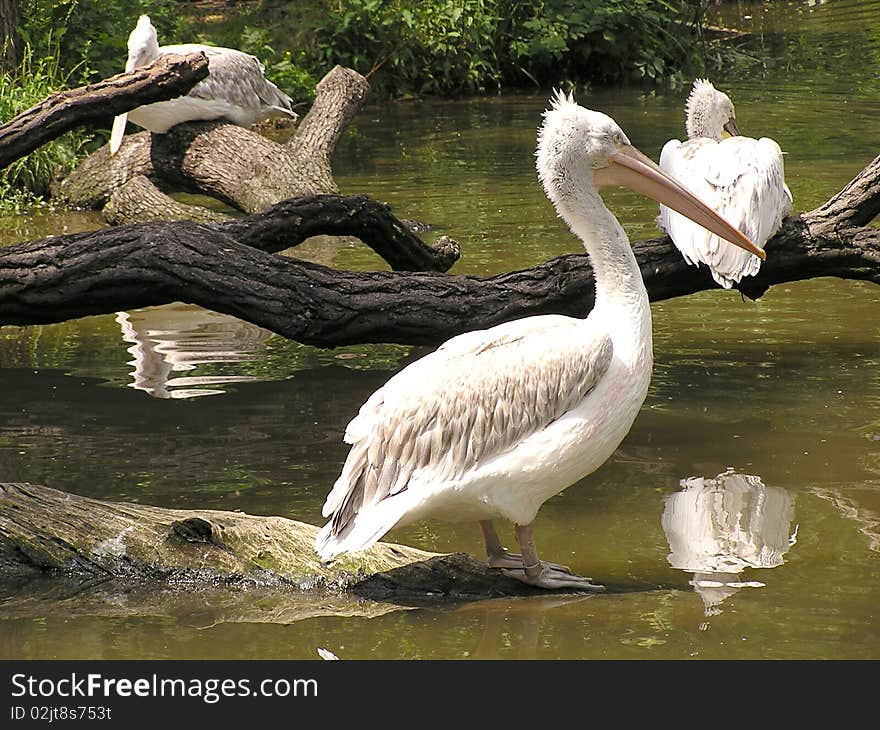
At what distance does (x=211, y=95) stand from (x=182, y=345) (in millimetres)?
3136

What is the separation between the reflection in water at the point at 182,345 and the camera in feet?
19.5

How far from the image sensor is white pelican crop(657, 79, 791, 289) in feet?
18.2

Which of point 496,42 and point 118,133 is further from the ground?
point 496,42

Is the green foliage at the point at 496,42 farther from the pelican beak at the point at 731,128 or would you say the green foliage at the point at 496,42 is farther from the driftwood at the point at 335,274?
the driftwood at the point at 335,274

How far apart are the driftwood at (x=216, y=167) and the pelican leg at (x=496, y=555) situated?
5.00 meters

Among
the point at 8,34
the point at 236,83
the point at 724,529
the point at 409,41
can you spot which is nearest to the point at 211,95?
the point at 236,83

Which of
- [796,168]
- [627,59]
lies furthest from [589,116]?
[627,59]

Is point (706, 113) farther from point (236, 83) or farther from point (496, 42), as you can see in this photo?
point (496, 42)

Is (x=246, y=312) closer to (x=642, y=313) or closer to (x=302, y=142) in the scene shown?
(x=642, y=313)

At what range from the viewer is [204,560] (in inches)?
146

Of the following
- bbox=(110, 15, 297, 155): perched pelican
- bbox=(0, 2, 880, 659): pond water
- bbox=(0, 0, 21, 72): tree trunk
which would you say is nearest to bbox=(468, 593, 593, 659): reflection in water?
bbox=(0, 2, 880, 659): pond water

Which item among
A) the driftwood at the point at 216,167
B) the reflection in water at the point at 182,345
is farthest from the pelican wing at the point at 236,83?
the reflection in water at the point at 182,345
